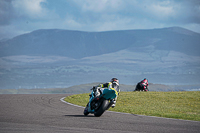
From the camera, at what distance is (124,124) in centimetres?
1356

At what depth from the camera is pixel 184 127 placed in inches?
514

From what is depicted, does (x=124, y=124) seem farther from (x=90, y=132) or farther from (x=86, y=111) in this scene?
(x=86, y=111)

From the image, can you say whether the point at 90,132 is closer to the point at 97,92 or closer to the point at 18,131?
the point at 18,131

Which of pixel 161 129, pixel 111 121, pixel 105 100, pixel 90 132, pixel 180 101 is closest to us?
pixel 90 132

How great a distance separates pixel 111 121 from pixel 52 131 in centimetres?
338

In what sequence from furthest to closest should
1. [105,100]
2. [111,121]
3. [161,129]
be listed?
[105,100], [111,121], [161,129]

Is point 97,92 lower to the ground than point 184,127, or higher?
higher

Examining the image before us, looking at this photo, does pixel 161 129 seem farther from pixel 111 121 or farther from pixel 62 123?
pixel 62 123

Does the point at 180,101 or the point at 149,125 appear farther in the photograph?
the point at 180,101

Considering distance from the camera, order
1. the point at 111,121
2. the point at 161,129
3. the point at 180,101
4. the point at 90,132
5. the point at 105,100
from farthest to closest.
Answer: the point at 180,101 → the point at 105,100 → the point at 111,121 → the point at 161,129 → the point at 90,132

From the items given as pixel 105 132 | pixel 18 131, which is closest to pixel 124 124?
pixel 105 132

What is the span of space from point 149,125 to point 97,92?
363cm

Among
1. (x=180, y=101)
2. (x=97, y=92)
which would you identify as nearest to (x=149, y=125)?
(x=97, y=92)

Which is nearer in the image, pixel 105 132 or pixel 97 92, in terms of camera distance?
pixel 105 132
